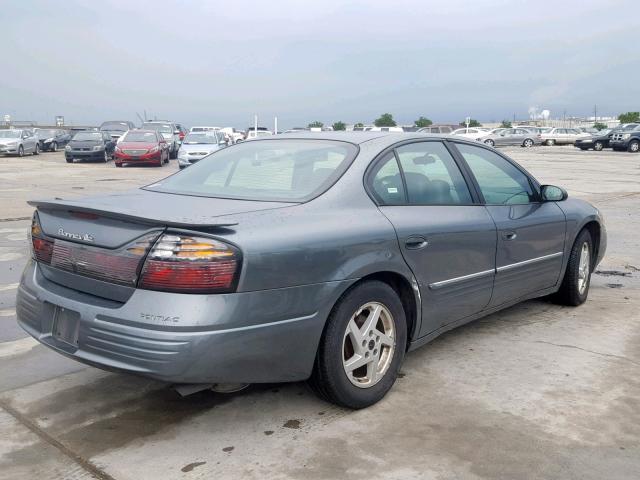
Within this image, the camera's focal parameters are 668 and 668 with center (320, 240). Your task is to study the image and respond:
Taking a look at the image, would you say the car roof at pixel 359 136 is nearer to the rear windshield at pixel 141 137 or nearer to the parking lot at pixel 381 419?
the parking lot at pixel 381 419

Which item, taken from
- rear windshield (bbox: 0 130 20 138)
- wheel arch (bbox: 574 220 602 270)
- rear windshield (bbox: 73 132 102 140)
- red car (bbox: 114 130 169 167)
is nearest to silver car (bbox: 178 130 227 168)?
red car (bbox: 114 130 169 167)

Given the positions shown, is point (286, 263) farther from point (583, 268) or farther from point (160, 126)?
point (160, 126)

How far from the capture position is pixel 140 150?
24.6 m

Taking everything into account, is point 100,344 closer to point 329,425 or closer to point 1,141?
point 329,425

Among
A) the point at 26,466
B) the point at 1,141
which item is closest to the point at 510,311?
the point at 26,466

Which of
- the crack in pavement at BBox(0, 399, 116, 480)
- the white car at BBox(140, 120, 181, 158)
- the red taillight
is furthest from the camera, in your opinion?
the white car at BBox(140, 120, 181, 158)

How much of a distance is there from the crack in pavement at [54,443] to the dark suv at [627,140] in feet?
132

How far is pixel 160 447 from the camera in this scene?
124 inches

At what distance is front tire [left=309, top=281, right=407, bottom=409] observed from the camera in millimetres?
3369

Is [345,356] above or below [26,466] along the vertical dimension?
above

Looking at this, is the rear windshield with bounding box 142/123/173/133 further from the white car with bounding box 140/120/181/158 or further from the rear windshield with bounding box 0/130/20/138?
the rear windshield with bounding box 0/130/20/138

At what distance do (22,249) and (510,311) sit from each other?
5.84 meters

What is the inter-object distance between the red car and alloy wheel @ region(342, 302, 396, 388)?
2227 cm

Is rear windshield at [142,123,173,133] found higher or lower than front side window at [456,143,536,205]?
higher
